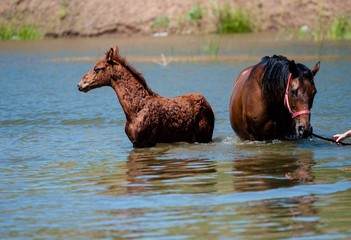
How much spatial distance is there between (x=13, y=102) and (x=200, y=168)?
28.9 feet

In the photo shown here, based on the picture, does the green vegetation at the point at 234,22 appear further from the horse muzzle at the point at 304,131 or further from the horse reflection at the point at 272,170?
the horse muzzle at the point at 304,131

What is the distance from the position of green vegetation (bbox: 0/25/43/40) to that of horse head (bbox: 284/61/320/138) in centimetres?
2507

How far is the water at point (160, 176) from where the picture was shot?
8453 millimetres

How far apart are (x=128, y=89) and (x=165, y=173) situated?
2293 millimetres

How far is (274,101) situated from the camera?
41.1ft

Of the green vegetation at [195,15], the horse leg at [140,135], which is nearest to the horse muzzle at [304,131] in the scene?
the horse leg at [140,135]

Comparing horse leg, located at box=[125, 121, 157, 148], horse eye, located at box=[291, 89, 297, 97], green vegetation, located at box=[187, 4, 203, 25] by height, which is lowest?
horse leg, located at box=[125, 121, 157, 148]

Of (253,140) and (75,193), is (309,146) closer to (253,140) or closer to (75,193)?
(253,140)

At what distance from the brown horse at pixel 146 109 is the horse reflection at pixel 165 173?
0.31 m

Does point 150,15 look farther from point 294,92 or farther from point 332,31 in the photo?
point 294,92

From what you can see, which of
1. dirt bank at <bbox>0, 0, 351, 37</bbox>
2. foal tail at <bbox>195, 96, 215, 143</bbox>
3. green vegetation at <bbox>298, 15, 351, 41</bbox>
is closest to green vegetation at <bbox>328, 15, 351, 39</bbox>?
green vegetation at <bbox>298, 15, 351, 41</bbox>

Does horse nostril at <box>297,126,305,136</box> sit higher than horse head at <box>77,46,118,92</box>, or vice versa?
horse head at <box>77,46,118,92</box>

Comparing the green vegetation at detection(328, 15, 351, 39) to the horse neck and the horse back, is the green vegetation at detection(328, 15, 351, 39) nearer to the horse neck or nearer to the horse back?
the horse back

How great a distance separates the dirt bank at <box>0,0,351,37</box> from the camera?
34656 mm
